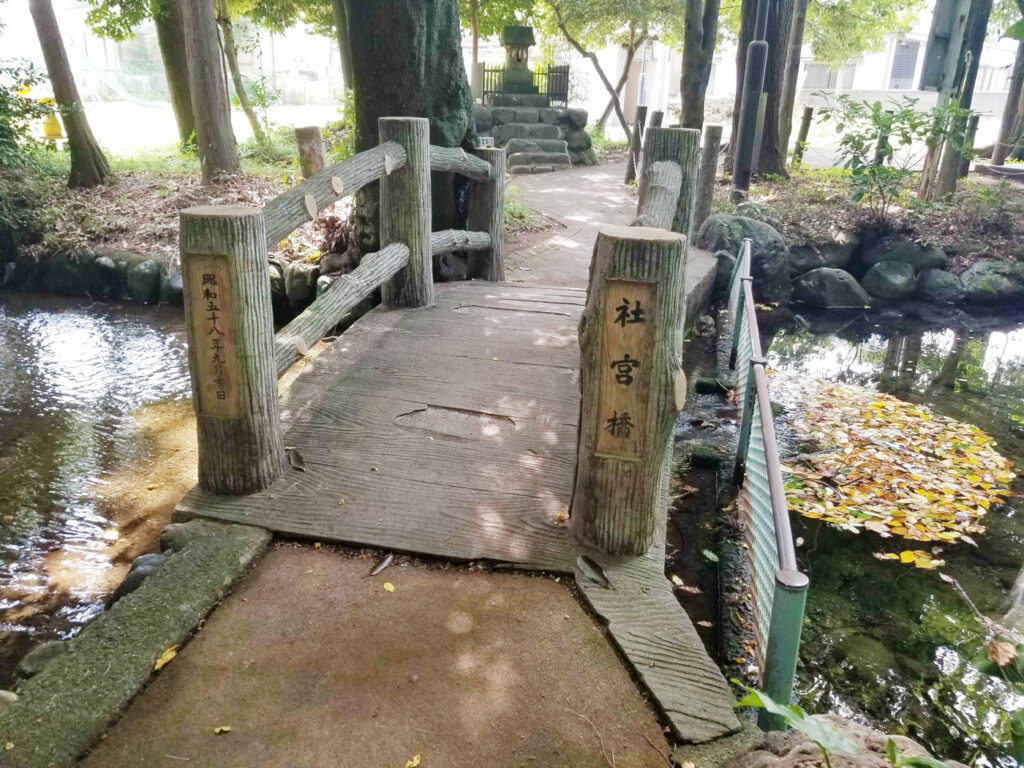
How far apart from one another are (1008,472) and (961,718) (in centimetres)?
257

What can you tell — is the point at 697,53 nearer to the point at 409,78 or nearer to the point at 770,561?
the point at 409,78

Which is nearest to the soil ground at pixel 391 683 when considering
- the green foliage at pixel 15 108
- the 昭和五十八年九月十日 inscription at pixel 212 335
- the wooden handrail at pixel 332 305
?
the 昭和五十八年九月十日 inscription at pixel 212 335

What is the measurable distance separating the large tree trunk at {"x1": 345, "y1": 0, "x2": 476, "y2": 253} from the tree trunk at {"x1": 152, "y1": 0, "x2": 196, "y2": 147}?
6.77 metres

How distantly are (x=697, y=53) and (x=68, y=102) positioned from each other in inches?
338

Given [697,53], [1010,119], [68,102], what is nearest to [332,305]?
[68,102]

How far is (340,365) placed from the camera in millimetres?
4309

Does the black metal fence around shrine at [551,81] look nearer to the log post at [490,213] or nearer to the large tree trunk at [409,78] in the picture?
the large tree trunk at [409,78]

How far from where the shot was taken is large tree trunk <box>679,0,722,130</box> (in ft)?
35.6

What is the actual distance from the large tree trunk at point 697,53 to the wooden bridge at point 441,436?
23.2ft

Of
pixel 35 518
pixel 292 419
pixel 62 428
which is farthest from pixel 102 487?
pixel 292 419

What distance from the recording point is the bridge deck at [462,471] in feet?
8.10

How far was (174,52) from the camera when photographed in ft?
38.3

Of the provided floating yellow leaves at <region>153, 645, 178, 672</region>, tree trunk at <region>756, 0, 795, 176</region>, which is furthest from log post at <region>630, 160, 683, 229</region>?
tree trunk at <region>756, 0, 795, 176</region>

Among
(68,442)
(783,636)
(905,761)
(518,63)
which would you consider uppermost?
(518,63)
